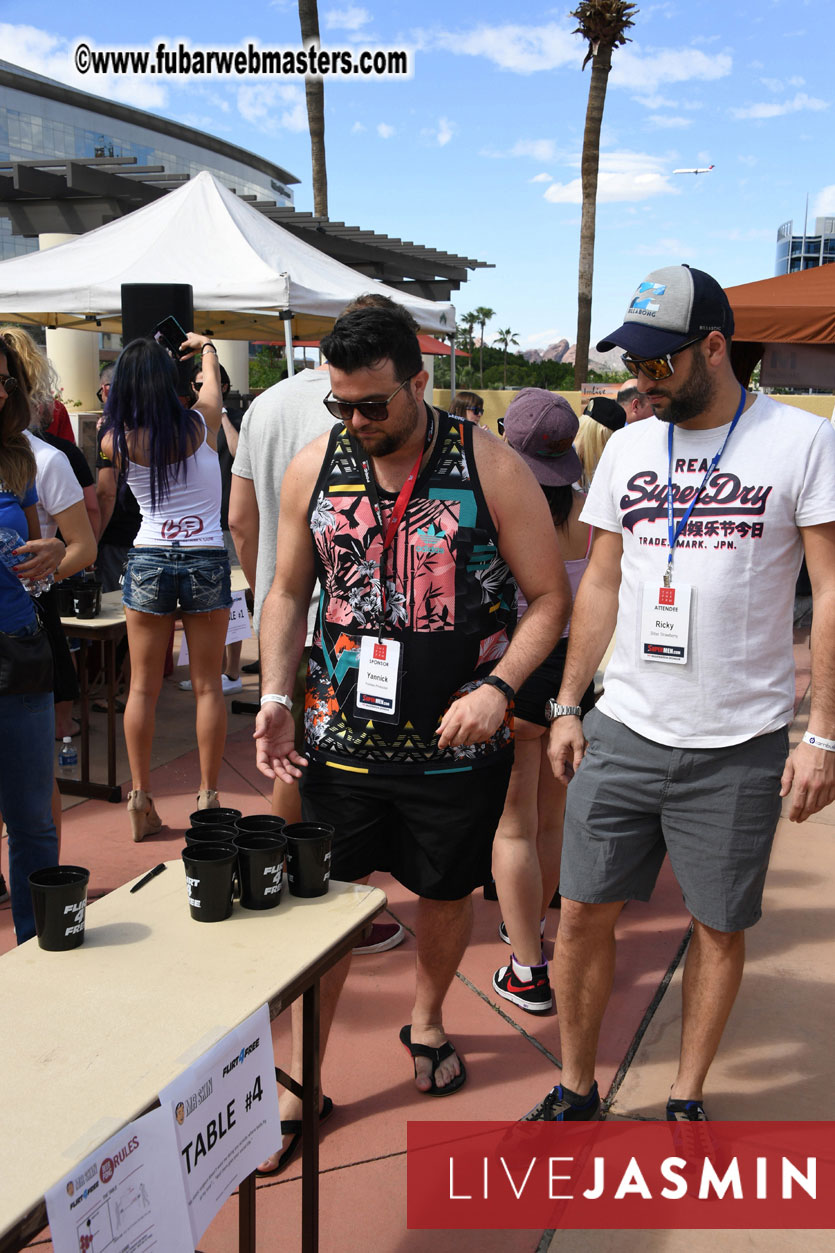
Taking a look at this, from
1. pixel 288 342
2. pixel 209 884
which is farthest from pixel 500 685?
pixel 288 342

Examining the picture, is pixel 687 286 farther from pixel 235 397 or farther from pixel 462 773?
pixel 235 397

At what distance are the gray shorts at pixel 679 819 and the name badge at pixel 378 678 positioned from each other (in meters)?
0.50

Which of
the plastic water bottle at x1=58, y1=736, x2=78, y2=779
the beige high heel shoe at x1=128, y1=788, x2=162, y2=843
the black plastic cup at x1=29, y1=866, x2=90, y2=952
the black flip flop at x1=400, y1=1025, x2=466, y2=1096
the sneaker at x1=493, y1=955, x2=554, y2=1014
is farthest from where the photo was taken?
the plastic water bottle at x1=58, y1=736, x2=78, y2=779

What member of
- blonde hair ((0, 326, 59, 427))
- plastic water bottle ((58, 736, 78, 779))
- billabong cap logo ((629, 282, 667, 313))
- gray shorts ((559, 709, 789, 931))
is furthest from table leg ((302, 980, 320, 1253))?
plastic water bottle ((58, 736, 78, 779))

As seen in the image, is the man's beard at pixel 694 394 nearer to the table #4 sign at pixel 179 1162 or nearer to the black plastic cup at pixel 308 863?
the black plastic cup at pixel 308 863

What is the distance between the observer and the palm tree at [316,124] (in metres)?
19.5

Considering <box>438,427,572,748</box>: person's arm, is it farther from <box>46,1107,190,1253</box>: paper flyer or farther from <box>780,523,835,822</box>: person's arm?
<box>46,1107,190,1253</box>: paper flyer

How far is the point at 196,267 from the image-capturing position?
692 cm

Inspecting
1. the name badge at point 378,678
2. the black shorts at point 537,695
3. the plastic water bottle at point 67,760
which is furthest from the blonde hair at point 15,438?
the plastic water bottle at point 67,760

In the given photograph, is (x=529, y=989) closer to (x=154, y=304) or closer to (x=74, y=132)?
(x=154, y=304)

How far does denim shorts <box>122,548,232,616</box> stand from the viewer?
410cm

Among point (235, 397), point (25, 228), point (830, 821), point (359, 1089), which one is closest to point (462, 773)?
point (359, 1089)

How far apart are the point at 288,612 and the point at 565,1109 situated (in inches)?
54.2

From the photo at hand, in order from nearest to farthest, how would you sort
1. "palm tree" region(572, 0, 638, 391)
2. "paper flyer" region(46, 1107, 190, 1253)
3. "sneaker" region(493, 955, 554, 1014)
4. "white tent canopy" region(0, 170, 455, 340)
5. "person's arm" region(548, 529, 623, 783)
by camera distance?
1. "paper flyer" region(46, 1107, 190, 1253)
2. "person's arm" region(548, 529, 623, 783)
3. "sneaker" region(493, 955, 554, 1014)
4. "white tent canopy" region(0, 170, 455, 340)
5. "palm tree" region(572, 0, 638, 391)
